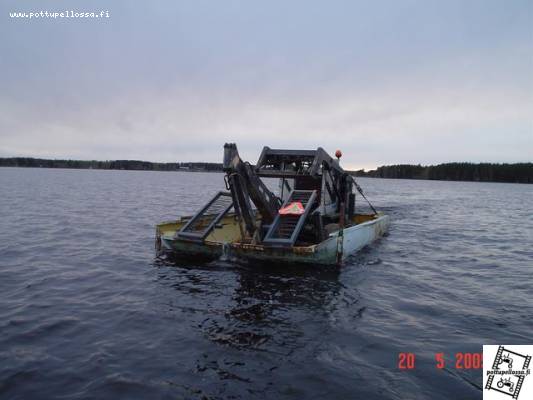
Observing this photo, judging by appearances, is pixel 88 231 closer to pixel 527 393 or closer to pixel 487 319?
pixel 487 319

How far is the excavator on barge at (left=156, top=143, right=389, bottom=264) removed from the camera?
12906 millimetres

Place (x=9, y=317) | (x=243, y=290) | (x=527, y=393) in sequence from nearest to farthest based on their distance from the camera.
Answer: (x=527, y=393)
(x=9, y=317)
(x=243, y=290)

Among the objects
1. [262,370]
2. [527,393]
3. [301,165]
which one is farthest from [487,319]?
[301,165]

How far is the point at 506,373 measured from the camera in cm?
641

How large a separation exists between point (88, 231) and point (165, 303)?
12.7 meters

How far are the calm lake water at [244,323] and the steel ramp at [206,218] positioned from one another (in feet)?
3.57

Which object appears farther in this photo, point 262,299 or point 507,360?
point 262,299

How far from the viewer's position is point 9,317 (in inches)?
341

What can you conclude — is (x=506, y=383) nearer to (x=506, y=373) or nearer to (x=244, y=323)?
(x=506, y=373)

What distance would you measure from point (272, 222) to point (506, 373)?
9290mm

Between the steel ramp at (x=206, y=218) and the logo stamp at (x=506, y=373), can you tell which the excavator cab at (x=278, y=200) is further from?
the logo stamp at (x=506, y=373)
